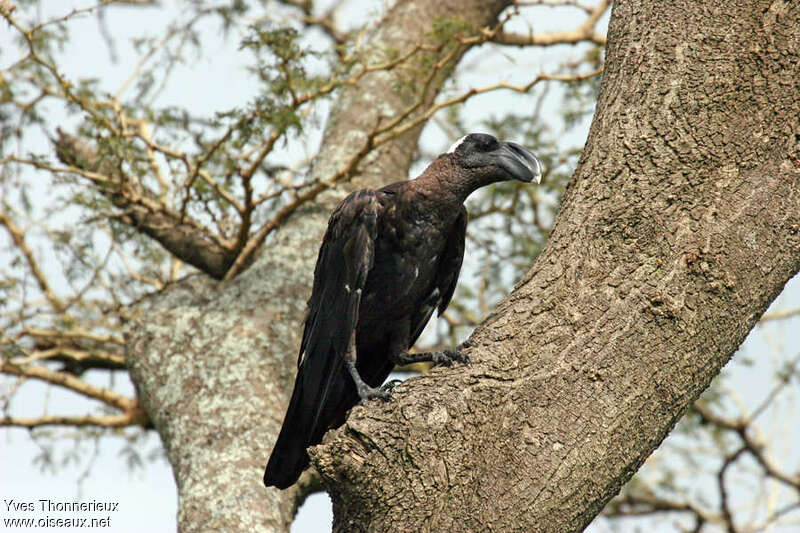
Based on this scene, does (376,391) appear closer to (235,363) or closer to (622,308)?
(622,308)

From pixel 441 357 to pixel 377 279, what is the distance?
2.57ft

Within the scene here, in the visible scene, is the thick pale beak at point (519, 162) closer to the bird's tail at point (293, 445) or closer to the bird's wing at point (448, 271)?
the bird's wing at point (448, 271)

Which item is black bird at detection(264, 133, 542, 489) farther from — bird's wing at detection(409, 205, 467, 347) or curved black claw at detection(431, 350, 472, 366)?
curved black claw at detection(431, 350, 472, 366)

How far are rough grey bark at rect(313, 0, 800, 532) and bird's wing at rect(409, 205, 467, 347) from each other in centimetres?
96

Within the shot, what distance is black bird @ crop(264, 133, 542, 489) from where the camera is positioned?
3391 millimetres

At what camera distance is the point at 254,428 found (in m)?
4.02

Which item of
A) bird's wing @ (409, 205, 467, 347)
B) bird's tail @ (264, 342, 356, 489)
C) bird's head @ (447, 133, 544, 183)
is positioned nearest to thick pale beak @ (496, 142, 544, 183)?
bird's head @ (447, 133, 544, 183)

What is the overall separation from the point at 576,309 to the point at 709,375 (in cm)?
44

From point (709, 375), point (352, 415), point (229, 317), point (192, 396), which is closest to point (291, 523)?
point (192, 396)

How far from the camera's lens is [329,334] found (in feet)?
11.1

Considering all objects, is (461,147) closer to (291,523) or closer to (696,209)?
(696,209)

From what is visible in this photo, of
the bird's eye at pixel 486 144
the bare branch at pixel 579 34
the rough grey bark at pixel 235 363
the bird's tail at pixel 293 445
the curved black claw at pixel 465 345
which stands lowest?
the bird's tail at pixel 293 445

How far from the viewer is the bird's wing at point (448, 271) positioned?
3.76 meters

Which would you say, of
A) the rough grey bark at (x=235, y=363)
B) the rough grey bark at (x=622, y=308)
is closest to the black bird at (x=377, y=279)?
the rough grey bark at (x=235, y=363)
